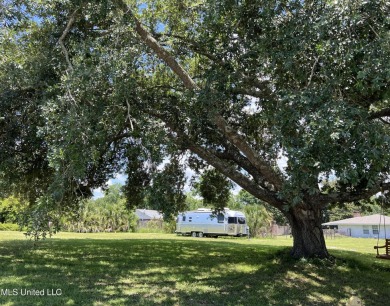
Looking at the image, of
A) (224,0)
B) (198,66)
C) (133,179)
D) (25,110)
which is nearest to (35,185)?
(133,179)

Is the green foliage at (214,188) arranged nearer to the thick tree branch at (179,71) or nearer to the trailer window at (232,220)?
the thick tree branch at (179,71)

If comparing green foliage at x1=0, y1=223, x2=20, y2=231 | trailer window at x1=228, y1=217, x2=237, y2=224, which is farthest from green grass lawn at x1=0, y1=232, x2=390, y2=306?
green foliage at x1=0, y1=223, x2=20, y2=231

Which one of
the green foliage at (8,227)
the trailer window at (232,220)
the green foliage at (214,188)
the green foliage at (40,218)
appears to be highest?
the green foliage at (214,188)

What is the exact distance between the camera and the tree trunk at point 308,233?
35.1 feet

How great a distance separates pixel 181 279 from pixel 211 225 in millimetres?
21689

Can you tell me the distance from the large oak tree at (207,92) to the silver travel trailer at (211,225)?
18.4m

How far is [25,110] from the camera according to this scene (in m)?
8.41

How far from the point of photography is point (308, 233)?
35.8ft

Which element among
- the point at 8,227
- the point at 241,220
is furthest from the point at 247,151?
the point at 8,227

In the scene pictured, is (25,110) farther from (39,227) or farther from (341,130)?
(341,130)

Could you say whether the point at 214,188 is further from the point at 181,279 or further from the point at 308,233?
the point at 181,279

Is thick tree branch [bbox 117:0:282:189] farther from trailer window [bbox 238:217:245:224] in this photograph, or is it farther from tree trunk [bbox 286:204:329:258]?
trailer window [bbox 238:217:245:224]

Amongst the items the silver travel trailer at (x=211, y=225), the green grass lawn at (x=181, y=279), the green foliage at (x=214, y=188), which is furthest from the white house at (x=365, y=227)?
the green grass lawn at (x=181, y=279)

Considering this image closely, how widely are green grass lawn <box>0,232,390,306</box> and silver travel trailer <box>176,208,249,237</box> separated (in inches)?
680
